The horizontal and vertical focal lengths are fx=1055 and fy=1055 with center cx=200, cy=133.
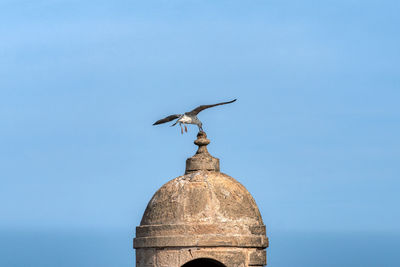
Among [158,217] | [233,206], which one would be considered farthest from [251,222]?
[158,217]

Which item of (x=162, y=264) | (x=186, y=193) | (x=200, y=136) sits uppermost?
(x=200, y=136)

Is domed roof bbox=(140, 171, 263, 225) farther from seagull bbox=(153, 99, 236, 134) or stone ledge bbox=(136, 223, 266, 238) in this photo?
seagull bbox=(153, 99, 236, 134)

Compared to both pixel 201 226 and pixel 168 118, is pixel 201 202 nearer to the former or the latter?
pixel 201 226

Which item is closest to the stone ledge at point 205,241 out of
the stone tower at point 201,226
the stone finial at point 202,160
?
the stone tower at point 201,226

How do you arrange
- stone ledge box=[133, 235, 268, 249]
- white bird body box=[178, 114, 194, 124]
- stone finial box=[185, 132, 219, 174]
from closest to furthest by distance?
1. stone ledge box=[133, 235, 268, 249]
2. stone finial box=[185, 132, 219, 174]
3. white bird body box=[178, 114, 194, 124]

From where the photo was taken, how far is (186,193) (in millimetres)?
12492

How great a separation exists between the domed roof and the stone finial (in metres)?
0.10

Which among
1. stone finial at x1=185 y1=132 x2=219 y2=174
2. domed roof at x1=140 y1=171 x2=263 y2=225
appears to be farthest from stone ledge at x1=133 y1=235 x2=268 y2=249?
stone finial at x1=185 y1=132 x2=219 y2=174

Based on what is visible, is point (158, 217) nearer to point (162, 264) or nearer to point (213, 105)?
point (162, 264)

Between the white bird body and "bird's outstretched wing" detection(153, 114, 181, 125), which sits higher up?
"bird's outstretched wing" detection(153, 114, 181, 125)

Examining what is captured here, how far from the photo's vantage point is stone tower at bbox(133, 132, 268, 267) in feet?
40.2

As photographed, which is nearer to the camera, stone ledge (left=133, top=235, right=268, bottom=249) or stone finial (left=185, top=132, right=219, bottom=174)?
stone ledge (left=133, top=235, right=268, bottom=249)

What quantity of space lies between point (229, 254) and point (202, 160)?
1.32m

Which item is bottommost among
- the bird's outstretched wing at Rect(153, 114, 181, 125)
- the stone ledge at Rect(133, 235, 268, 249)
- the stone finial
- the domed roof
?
the stone ledge at Rect(133, 235, 268, 249)
